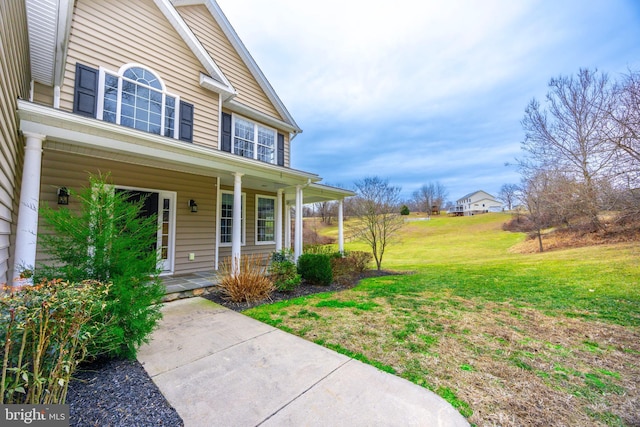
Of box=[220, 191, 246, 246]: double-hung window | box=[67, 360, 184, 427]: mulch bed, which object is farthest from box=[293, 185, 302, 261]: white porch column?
box=[67, 360, 184, 427]: mulch bed

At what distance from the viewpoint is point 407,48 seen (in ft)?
34.6

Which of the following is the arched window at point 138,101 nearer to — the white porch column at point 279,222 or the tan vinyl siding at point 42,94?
the tan vinyl siding at point 42,94

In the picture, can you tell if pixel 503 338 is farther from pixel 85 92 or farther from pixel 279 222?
pixel 85 92

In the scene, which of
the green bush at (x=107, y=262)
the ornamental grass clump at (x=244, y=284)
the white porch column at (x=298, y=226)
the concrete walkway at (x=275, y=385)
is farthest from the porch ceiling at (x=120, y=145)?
the concrete walkway at (x=275, y=385)

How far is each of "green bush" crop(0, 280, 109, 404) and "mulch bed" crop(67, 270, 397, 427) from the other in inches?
9.1

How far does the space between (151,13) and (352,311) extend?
823 cm

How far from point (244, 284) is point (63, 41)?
491 cm

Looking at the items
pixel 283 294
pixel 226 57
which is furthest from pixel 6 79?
pixel 226 57

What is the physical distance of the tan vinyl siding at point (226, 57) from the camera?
24.0ft

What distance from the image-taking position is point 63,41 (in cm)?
393

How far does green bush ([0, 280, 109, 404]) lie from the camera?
1.52 m

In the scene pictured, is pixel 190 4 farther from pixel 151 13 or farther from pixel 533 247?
pixel 533 247

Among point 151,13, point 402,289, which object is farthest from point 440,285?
point 151,13

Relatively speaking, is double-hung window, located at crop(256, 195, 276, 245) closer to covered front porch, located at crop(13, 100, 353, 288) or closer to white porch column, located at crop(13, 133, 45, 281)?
covered front porch, located at crop(13, 100, 353, 288)
